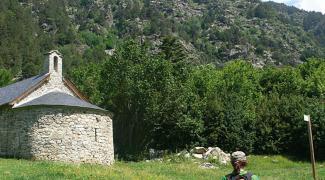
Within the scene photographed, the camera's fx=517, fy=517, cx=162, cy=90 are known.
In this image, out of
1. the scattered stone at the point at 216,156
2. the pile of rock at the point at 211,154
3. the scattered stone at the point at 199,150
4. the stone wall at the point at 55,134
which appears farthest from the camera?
the scattered stone at the point at 199,150

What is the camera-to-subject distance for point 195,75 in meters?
59.8

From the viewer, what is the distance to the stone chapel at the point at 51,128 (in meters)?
32.7

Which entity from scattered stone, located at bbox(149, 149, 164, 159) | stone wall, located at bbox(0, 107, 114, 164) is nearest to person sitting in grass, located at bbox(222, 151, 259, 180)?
stone wall, located at bbox(0, 107, 114, 164)

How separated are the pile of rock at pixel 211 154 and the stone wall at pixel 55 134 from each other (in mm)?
8421

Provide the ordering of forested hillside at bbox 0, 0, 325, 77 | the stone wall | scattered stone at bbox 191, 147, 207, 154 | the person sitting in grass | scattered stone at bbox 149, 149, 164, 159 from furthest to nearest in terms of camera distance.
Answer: forested hillside at bbox 0, 0, 325, 77 < scattered stone at bbox 149, 149, 164, 159 < scattered stone at bbox 191, 147, 207, 154 < the stone wall < the person sitting in grass

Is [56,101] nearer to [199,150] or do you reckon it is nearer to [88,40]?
[199,150]

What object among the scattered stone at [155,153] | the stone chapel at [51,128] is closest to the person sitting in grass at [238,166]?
the stone chapel at [51,128]

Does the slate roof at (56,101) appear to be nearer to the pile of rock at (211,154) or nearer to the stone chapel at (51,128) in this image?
the stone chapel at (51,128)

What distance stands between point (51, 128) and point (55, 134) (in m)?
0.46

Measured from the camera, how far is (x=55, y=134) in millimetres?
32656

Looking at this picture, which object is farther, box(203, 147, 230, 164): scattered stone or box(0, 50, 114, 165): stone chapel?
box(203, 147, 230, 164): scattered stone

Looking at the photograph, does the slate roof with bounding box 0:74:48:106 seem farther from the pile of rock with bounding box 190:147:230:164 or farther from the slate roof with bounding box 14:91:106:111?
the pile of rock with bounding box 190:147:230:164

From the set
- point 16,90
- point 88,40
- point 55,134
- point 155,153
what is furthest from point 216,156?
point 88,40

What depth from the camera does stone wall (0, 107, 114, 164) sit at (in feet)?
107
